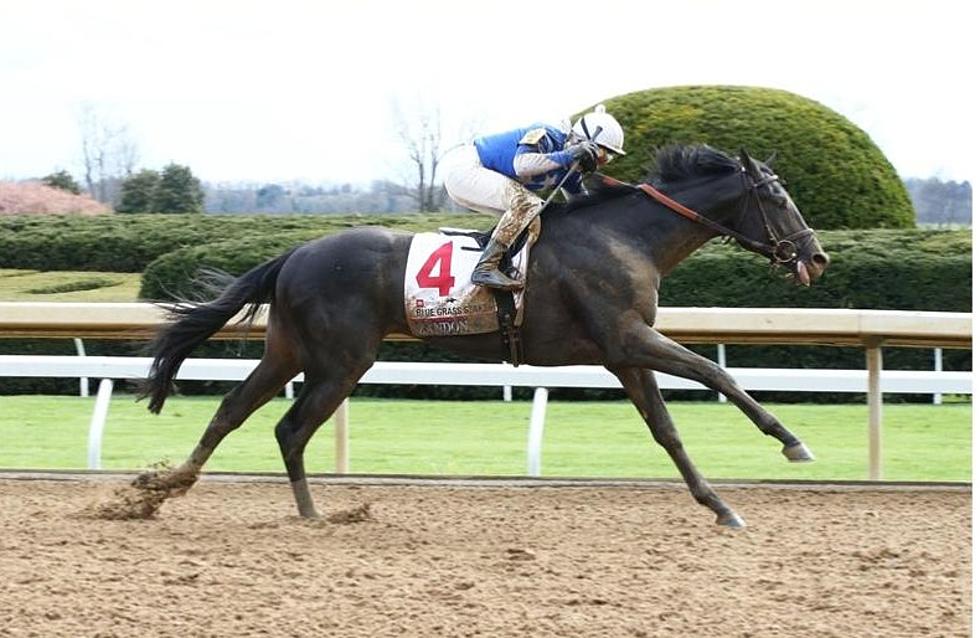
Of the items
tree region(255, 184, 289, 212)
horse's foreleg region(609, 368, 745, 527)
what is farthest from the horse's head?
tree region(255, 184, 289, 212)

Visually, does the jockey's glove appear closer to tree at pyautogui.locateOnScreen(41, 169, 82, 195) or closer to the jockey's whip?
the jockey's whip

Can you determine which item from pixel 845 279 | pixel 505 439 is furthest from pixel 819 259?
pixel 845 279

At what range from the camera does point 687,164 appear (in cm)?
673

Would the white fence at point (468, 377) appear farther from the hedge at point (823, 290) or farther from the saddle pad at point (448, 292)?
the hedge at point (823, 290)

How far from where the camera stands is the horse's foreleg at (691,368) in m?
6.17

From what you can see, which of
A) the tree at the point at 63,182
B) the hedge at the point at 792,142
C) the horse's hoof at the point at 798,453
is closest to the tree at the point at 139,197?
the tree at the point at 63,182

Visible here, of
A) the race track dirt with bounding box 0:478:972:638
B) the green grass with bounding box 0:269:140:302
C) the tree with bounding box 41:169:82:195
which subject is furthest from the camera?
the tree with bounding box 41:169:82:195

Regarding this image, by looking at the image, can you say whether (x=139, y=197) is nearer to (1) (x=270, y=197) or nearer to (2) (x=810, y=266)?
(1) (x=270, y=197)

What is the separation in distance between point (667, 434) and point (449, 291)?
1.10 m

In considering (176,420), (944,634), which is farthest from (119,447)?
(944,634)

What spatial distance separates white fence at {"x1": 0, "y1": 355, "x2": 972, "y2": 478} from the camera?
25.4 feet

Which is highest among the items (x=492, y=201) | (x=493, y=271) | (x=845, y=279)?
(x=492, y=201)

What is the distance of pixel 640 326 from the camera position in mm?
6316

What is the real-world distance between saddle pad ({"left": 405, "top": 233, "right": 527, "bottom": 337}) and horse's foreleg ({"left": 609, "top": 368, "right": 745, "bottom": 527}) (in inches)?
24.1
